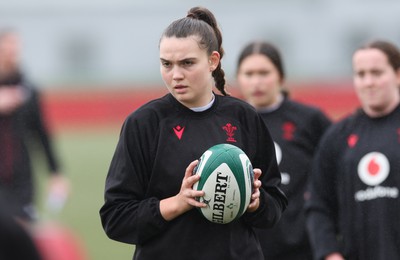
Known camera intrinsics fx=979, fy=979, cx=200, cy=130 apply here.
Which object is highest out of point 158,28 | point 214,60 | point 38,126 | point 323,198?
point 214,60

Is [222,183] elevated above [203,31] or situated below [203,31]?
below

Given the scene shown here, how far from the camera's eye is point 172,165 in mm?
4168

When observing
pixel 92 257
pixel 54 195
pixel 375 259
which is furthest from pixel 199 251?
pixel 92 257

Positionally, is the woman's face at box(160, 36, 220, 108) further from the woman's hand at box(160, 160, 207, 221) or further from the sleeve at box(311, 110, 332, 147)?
the sleeve at box(311, 110, 332, 147)

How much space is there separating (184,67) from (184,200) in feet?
1.86

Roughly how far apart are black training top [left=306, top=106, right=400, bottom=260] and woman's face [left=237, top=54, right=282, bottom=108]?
936 millimetres

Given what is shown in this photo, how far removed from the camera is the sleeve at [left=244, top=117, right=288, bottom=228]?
4332 millimetres

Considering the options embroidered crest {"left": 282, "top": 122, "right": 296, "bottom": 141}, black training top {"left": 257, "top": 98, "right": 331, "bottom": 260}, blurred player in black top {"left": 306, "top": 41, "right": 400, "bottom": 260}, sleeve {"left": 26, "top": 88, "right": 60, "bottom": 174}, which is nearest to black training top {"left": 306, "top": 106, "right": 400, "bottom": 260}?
blurred player in black top {"left": 306, "top": 41, "right": 400, "bottom": 260}

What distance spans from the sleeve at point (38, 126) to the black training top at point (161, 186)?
15.9 feet

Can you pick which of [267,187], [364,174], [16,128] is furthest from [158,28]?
[267,187]

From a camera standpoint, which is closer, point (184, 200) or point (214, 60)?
point (184, 200)

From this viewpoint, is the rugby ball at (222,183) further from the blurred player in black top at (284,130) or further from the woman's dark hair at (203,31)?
the blurred player in black top at (284,130)

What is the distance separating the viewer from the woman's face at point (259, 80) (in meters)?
6.39

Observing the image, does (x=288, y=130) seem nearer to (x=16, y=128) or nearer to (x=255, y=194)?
(x=255, y=194)
